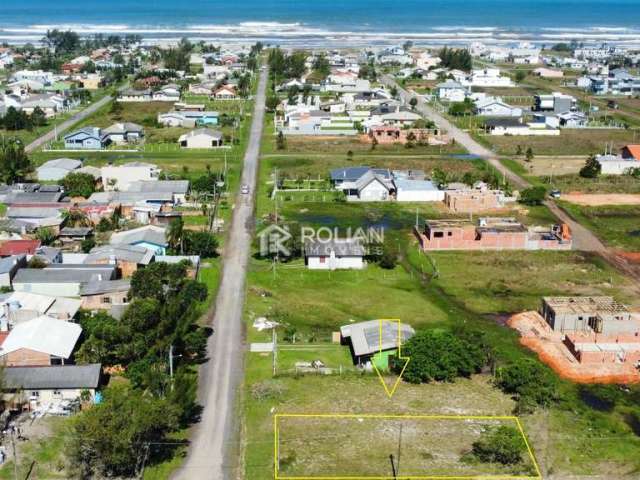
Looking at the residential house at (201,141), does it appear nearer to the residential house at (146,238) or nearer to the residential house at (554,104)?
the residential house at (146,238)

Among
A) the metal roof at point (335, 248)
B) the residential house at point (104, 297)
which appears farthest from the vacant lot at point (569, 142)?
the residential house at point (104, 297)

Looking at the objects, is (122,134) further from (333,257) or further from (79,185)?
(333,257)

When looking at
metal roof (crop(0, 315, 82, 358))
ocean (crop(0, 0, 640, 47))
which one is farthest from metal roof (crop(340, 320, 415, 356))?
ocean (crop(0, 0, 640, 47))

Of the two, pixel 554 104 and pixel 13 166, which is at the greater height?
pixel 554 104

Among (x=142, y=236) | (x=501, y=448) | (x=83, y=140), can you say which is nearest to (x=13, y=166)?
(x=83, y=140)

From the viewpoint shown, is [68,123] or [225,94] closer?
[68,123]

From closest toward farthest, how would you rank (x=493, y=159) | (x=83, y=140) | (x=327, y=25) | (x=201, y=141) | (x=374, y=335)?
(x=374, y=335) < (x=493, y=159) < (x=83, y=140) < (x=201, y=141) < (x=327, y=25)

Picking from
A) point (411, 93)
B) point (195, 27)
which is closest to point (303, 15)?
point (195, 27)
